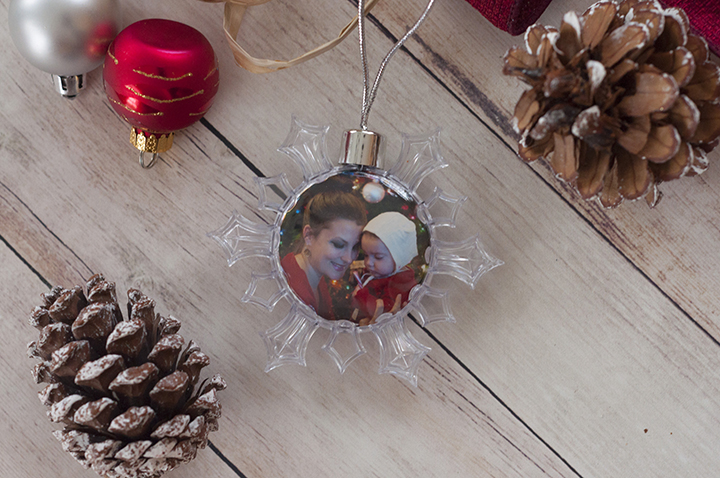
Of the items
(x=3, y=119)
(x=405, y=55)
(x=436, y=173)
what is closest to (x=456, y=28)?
(x=405, y=55)

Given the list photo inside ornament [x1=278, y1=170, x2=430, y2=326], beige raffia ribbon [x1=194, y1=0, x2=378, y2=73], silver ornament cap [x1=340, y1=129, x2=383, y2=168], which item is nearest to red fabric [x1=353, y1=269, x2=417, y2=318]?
photo inside ornament [x1=278, y1=170, x2=430, y2=326]

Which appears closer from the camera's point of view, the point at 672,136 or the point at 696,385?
the point at 672,136

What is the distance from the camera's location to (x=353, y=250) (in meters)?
0.56

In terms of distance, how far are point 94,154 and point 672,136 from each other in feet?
2.04

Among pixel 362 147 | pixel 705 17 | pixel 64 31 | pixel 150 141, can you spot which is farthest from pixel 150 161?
pixel 705 17

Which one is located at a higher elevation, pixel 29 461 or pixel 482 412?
pixel 482 412

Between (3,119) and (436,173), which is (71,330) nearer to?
(3,119)

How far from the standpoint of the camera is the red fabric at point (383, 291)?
57 centimetres

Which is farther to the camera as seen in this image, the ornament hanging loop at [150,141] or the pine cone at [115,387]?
the ornament hanging loop at [150,141]

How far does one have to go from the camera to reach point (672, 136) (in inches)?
16.5

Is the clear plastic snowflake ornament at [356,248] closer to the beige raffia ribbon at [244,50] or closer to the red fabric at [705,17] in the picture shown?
the beige raffia ribbon at [244,50]

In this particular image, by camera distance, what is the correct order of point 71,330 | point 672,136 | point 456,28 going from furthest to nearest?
point 456,28
point 71,330
point 672,136

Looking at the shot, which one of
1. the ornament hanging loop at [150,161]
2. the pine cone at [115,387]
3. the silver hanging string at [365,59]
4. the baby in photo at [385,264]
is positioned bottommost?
the pine cone at [115,387]

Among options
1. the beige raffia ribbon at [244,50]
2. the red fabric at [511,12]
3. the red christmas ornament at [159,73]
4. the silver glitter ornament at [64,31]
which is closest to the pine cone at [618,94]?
the red fabric at [511,12]
